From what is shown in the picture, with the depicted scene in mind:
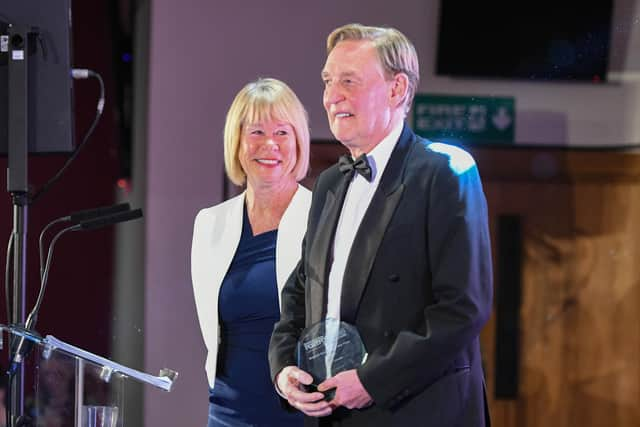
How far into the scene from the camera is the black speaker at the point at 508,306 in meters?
4.36

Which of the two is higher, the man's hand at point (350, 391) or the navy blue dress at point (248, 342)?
the man's hand at point (350, 391)

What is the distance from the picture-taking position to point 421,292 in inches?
71.8

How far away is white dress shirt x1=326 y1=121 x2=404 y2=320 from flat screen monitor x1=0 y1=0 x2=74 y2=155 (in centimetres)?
93

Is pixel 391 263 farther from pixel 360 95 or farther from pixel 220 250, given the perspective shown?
pixel 220 250

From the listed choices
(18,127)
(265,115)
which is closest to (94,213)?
(18,127)

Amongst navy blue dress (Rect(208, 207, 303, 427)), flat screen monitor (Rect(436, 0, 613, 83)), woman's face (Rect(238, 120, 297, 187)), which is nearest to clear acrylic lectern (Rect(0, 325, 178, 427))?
navy blue dress (Rect(208, 207, 303, 427))

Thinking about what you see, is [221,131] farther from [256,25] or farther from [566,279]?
[566,279]

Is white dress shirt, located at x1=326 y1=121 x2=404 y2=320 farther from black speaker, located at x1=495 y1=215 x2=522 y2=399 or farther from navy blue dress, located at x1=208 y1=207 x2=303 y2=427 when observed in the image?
black speaker, located at x1=495 y1=215 x2=522 y2=399

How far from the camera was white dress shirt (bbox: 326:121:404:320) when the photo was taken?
1.92 m

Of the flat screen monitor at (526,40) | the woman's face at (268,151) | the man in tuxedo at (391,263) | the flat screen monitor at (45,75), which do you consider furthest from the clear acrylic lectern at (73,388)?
the flat screen monitor at (526,40)

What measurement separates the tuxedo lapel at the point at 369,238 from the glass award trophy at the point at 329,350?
32mm

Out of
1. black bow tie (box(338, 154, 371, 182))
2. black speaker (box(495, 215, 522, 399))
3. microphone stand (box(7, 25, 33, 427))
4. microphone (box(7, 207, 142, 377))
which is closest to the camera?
black bow tie (box(338, 154, 371, 182))

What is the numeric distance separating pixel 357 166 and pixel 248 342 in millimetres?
829

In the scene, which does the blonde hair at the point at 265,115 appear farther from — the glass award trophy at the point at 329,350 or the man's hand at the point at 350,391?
the man's hand at the point at 350,391
